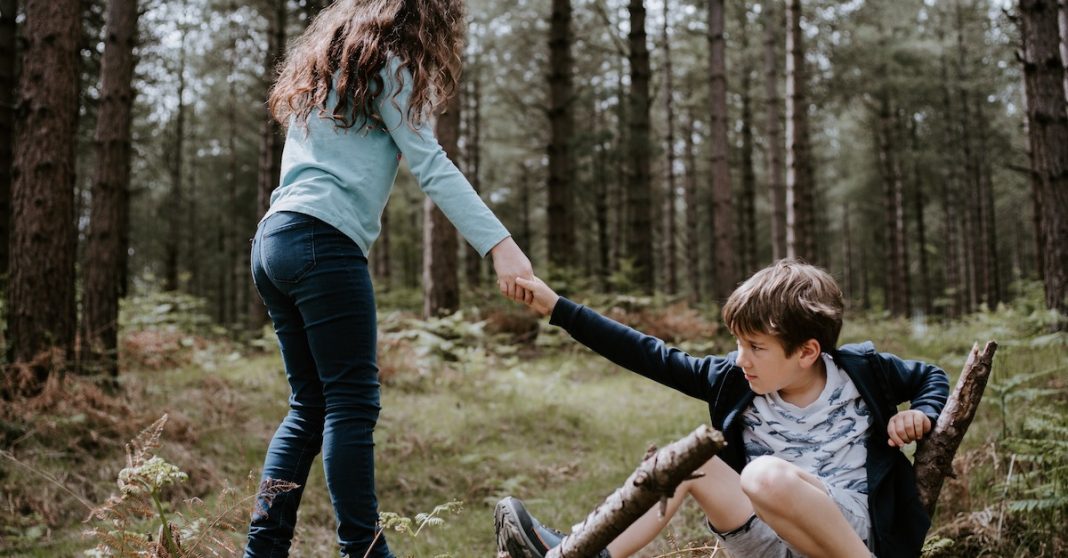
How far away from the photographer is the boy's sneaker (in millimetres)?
2119

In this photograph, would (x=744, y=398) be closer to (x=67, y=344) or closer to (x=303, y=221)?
(x=303, y=221)

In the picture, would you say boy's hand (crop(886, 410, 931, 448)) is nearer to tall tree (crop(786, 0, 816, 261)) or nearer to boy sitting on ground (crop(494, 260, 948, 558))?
boy sitting on ground (crop(494, 260, 948, 558))

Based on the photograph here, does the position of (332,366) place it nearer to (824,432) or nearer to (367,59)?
(367,59)

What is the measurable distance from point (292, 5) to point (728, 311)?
1601 centimetres

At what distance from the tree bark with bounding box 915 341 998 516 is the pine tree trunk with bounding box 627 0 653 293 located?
9858 mm

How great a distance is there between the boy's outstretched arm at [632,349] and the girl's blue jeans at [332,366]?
59 cm

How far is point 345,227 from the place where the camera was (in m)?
2.29

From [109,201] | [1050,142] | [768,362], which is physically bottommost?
[768,362]

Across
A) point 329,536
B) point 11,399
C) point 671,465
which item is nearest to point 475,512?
point 329,536

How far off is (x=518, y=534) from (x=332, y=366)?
2.56ft

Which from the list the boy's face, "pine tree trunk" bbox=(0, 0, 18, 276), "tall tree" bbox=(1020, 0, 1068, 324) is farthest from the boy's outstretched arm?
"pine tree trunk" bbox=(0, 0, 18, 276)

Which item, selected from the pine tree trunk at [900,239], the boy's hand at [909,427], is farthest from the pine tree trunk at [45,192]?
the pine tree trunk at [900,239]

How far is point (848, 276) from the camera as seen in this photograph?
3669cm

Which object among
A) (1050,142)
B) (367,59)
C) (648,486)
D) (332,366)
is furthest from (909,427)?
(1050,142)
